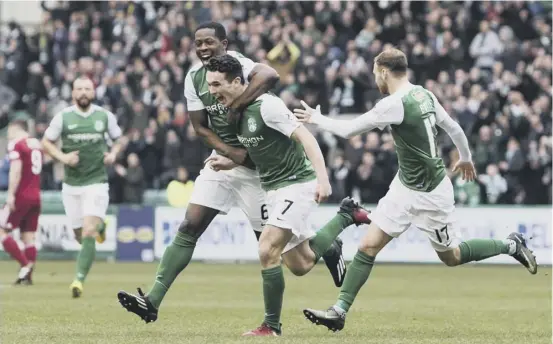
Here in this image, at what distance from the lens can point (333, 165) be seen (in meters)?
26.6

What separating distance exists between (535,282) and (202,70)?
30.2ft

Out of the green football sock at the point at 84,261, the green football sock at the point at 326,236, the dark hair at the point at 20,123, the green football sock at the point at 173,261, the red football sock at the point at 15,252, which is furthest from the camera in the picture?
the dark hair at the point at 20,123

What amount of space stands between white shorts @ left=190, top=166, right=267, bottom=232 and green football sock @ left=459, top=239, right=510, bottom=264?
6.54 ft

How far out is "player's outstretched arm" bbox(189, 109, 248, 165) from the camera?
38.2 feet

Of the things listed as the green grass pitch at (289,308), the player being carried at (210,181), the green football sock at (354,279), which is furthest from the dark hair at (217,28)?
the green grass pitch at (289,308)

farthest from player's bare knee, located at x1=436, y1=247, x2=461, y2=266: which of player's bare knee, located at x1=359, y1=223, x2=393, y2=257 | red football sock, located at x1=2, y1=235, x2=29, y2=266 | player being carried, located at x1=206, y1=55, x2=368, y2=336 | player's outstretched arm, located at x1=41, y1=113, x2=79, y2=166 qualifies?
red football sock, located at x1=2, y1=235, x2=29, y2=266

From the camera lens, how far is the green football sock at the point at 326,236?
1206 centimetres

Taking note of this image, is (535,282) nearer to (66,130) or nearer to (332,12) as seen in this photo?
(66,130)

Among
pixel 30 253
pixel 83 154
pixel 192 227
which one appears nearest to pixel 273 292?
pixel 192 227

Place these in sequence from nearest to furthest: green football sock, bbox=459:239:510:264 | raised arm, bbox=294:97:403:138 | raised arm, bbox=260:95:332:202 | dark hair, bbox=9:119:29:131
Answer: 1. raised arm, bbox=260:95:332:202
2. raised arm, bbox=294:97:403:138
3. green football sock, bbox=459:239:510:264
4. dark hair, bbox=9:119:29:131

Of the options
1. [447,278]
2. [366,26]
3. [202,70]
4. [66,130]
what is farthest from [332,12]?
[202,70]

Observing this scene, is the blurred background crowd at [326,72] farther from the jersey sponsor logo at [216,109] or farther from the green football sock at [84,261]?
the jersey sponsor logo at [216,109]

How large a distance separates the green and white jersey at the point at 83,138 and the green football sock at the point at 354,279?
5970mm

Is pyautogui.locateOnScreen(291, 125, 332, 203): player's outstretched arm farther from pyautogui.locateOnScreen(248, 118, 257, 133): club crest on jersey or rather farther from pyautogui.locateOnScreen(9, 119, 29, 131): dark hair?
pyautogui.locateOnScreen(9, 119, 29, 131): dark hair
